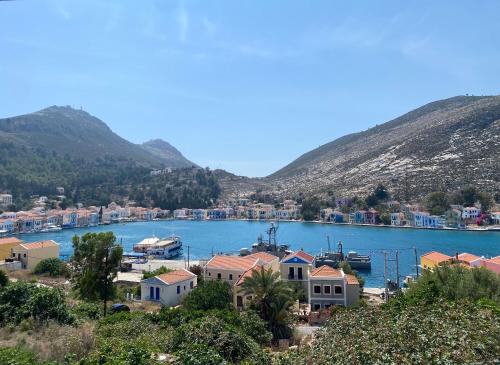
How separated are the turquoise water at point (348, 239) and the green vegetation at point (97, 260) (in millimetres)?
22328

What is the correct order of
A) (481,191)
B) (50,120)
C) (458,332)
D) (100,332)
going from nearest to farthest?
(458,332) → (100,332) → (481,191) → (50,120)

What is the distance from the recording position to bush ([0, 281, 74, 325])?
11.2m

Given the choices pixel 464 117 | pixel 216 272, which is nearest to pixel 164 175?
pixel 464 117

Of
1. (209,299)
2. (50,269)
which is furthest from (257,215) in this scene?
(209,299)

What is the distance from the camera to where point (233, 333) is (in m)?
9.28

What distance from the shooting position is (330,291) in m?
21.3

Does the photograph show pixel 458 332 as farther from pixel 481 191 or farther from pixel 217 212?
pixel 217 212

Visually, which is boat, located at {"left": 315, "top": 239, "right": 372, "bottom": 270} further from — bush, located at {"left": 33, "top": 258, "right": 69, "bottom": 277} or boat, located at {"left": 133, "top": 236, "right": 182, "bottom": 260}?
bush, located at {"left": 33, "top": 258, "right": 69, "bottom": 277}

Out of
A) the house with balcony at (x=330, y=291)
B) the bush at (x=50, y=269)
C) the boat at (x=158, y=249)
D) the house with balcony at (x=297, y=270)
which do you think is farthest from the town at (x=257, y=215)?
the house with balcony at (x=330, y=291)

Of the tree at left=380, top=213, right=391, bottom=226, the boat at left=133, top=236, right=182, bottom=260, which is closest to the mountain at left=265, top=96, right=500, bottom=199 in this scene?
the tree at left=380, top=213, right=391, bottom=226

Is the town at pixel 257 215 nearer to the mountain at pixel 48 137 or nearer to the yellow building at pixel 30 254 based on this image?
the yellow building at pixel 30 254

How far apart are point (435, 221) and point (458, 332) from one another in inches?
2701

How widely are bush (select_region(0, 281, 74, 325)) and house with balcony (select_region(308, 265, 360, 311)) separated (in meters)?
13.0

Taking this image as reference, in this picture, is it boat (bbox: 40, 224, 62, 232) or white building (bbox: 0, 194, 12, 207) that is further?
white building (bbox: 0, 194, 12, 207)
